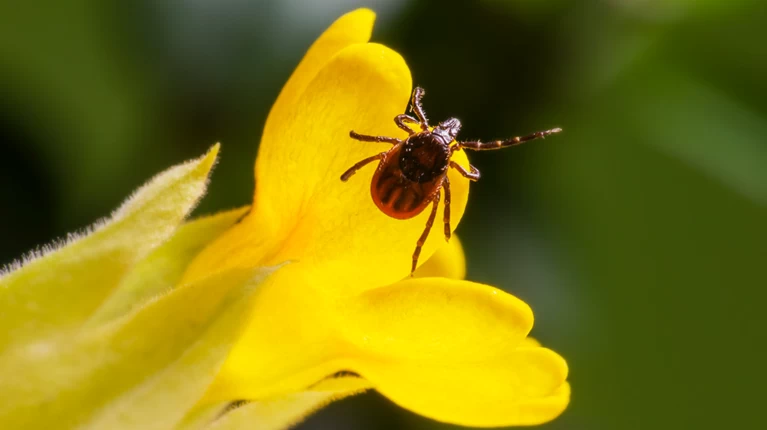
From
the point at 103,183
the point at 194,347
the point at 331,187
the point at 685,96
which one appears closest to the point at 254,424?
the point at 194,347

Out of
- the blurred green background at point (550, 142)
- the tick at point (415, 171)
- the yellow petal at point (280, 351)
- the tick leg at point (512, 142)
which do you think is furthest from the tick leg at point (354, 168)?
the blurred green background at point (550, 142)

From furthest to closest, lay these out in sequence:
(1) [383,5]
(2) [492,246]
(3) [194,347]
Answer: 1. (2) [492,246]
2. (1) [383,5]
3. (3) [194,347]

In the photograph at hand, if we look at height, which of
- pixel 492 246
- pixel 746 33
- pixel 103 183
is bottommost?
pixel 492 246

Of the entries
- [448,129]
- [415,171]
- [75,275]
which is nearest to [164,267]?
[75,275]

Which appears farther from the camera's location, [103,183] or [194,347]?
[103,183]

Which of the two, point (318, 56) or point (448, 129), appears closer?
point (318, 56)

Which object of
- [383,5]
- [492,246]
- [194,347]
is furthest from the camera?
[492,246]

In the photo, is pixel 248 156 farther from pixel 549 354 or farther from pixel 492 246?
pixel 549 354

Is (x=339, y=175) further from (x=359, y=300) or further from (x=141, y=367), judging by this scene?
(x=141, y=367)
